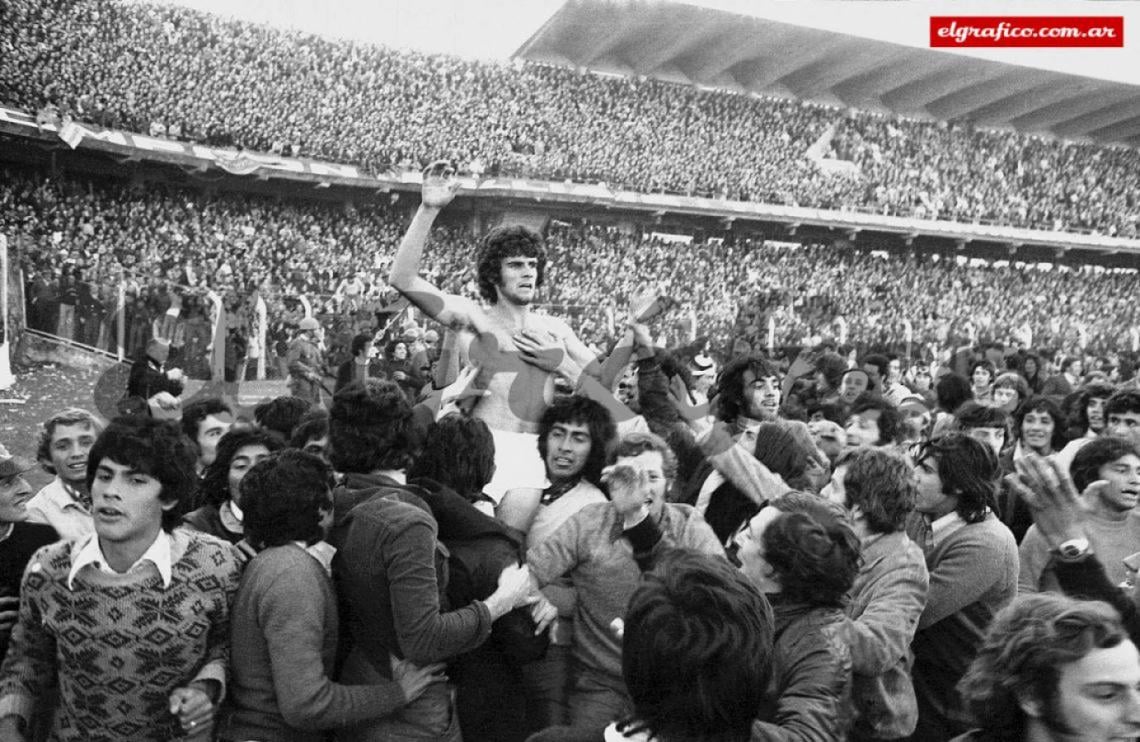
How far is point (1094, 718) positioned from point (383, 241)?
76.0ft

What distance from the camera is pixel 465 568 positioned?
9.41 ft

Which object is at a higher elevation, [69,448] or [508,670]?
[69,448]

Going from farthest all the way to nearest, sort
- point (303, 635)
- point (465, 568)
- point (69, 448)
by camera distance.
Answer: point (69, 448)
point (465, 568)
point (303, 635)

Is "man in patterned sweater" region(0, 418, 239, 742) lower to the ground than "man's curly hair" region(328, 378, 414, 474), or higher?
lower

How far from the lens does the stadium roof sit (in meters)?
30.6

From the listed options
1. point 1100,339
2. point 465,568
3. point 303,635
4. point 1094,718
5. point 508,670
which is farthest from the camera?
point 1100,339

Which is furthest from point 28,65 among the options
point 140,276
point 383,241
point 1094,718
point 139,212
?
point 1094,718

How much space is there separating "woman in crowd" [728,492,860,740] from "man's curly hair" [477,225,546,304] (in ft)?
5.58

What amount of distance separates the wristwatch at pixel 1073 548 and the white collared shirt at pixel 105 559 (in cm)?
220

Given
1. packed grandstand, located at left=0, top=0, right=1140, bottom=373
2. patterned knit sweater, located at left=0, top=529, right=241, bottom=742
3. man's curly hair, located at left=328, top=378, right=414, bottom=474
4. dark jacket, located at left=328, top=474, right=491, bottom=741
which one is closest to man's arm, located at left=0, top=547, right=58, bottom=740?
patterned knit sweater, located at left=0, top=529, right=241, bottom=742

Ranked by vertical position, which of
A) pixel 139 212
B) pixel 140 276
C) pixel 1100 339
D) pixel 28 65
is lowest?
pixel 1100 339

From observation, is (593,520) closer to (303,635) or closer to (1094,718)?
(303,635)

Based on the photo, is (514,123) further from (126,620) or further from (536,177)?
(126,620)

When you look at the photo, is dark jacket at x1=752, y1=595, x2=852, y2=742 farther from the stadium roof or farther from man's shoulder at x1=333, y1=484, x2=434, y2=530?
the stadium roof
